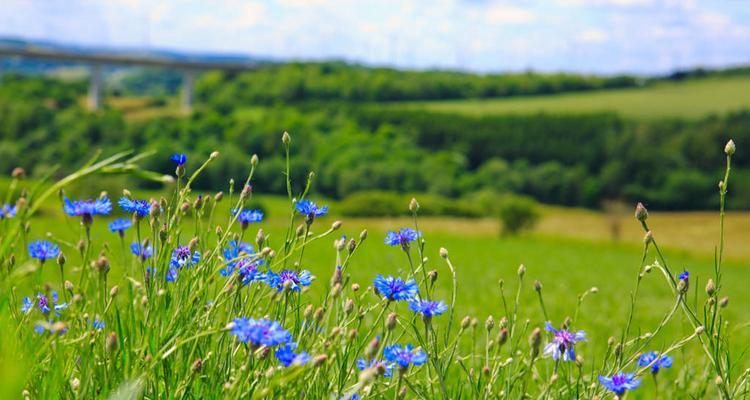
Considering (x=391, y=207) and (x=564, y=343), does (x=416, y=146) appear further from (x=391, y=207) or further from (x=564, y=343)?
(x=564, y=343)

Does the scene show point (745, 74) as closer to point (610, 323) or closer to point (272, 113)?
point (272, 113)

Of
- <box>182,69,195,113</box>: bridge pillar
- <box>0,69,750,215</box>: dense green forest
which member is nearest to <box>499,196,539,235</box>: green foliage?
<box>0,69,750,215</box>: dense green forest

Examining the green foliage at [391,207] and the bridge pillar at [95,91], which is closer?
the green foliage at [391,207]

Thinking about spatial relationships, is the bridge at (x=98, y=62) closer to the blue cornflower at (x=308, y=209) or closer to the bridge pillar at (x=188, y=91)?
the bridge pillar at (x=188, y=91)

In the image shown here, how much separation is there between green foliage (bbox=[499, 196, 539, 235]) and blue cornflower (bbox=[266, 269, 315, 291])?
132 ft

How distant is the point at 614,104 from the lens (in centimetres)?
9219

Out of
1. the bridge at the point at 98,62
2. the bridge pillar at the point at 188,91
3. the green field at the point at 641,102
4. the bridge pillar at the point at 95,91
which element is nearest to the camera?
the bridge at the point at 98,62

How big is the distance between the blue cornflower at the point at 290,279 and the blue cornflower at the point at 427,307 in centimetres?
27

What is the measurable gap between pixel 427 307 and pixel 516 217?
1596 inches

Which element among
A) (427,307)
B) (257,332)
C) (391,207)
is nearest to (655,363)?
(427,307)

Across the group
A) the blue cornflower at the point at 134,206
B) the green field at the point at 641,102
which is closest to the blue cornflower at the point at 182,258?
the blue cornflower at the point at 134,206

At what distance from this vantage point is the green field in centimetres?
8512

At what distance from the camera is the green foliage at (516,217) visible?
4109 cm

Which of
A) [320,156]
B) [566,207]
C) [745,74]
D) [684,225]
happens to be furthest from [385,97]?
[684,225]
